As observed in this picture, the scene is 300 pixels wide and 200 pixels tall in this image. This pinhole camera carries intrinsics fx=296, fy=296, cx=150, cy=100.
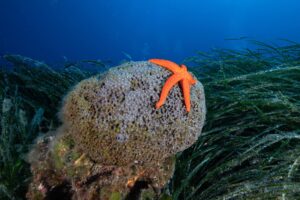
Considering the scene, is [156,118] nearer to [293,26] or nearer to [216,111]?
[216,111]

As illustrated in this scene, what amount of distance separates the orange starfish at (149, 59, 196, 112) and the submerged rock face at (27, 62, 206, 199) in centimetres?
8

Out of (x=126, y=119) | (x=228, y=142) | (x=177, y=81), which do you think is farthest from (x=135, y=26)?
(x=126, y=119)

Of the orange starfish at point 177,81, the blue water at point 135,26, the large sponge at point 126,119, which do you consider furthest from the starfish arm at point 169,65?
the blue water at point 135,26

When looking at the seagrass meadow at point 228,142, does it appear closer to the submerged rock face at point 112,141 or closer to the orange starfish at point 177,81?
the submerged rock face at point 112,141

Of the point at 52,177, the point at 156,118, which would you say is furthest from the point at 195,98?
the point at 52,177

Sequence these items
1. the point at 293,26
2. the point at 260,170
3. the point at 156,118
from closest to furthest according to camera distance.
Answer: the point at 156,118 → the point at 260,170 → the point at 293,26

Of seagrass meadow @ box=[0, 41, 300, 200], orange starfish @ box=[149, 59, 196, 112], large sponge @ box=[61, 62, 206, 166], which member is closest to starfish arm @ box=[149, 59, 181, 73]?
orange starfish @ box=[149, 59, 196, 112]

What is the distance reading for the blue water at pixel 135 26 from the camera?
8138 centimetres

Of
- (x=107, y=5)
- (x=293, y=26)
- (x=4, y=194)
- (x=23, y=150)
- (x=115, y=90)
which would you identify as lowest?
(x=4, y=194)

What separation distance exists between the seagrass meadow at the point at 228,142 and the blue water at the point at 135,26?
161 ft

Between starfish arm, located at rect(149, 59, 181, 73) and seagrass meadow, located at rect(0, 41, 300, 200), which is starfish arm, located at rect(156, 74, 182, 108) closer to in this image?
starfish arm, located at rect(149, 59, 181, 73)

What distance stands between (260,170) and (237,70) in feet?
8.21

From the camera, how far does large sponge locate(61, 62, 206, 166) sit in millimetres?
2355

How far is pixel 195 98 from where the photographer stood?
8.79 feet
